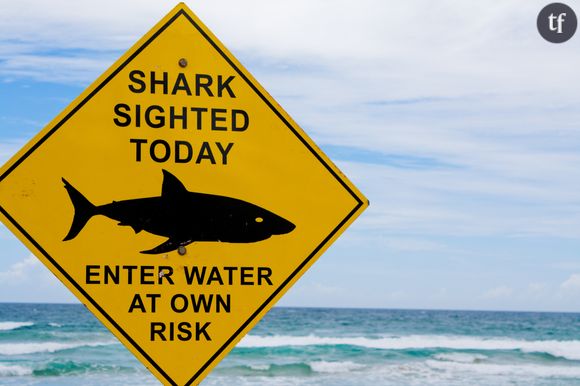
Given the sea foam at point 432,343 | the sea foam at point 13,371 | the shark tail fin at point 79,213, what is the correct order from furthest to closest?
the sea foam at point 432,343
the sea foam at point 13,371
the shark tail fin at point 79,213

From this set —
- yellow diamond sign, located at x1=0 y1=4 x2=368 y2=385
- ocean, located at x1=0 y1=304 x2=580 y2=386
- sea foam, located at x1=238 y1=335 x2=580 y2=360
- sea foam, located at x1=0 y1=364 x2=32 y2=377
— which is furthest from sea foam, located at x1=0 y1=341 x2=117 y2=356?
yellow diamond sign, located at x1=0 y1=4 x2=368 y2=385

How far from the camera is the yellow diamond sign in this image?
2.80 metres

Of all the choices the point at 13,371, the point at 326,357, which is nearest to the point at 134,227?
the point at 13,371

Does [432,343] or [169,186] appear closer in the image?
[169,186]

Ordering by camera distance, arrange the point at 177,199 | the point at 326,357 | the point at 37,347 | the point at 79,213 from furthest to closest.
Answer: the point at 37,347 → the point at 326,357 → the point at 177,199 → the point at 79,213

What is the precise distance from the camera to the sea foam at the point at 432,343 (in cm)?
3023

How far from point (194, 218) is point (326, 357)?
2476 centimetres

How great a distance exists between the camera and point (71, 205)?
9.18 feet

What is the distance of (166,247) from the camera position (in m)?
2.85

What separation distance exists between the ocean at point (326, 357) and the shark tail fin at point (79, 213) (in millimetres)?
16841

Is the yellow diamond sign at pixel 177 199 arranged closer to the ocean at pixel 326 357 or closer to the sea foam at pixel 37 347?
the ocean at pixel 326 357

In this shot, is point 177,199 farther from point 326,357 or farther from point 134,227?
point 326,357

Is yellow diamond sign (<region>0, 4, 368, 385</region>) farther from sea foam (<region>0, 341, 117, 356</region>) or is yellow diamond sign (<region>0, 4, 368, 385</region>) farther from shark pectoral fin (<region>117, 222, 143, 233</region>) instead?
sea foam (<region>0, 341, 117, 356</region>)

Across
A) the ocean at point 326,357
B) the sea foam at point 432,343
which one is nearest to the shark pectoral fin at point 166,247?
the ocean at point 326,357
